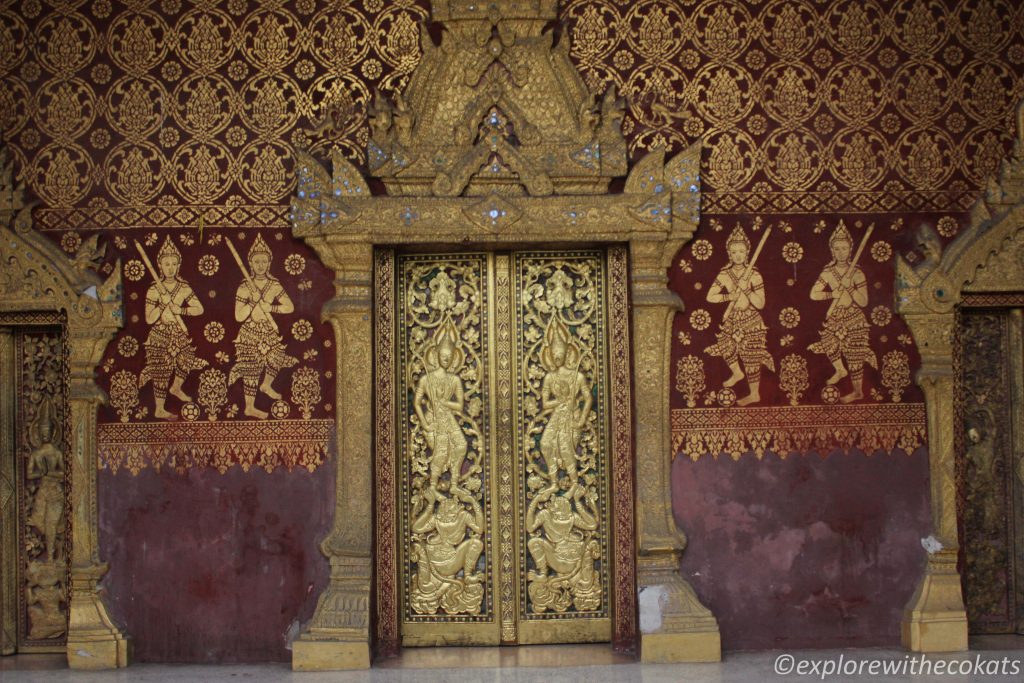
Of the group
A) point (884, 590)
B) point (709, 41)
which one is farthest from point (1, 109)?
point (884, 590)

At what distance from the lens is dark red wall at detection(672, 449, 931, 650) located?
21.9ft

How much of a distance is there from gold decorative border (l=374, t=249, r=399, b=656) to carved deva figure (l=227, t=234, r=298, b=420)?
47 cm

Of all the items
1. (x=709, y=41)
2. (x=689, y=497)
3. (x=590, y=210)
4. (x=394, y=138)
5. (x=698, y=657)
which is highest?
(x=709, y=41)

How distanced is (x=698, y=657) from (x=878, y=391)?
169 cm

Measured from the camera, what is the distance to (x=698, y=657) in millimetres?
6453

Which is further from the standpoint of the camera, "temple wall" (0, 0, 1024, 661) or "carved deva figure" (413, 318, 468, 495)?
"carved deva figure" (413, 318, 468, 495)

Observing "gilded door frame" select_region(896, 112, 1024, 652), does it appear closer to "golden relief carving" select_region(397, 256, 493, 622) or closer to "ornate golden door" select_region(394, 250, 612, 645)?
"ornate golden door" select_region(394, 250, 612, 645)

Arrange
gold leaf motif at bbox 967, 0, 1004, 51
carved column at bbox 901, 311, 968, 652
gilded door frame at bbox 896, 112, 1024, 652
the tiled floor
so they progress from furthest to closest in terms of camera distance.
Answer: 1. gold leaf motif at bbox 967, 0, 1004, 51
2. gilded door frame at bbox 896, 112, 1024, 652
3. carved column at bbox 901, 311, 968, 652
4. the tiled floor

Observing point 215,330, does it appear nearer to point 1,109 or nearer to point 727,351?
point 1,109

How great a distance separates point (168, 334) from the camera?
6703 millimetres

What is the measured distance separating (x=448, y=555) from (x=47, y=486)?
86.1 inches

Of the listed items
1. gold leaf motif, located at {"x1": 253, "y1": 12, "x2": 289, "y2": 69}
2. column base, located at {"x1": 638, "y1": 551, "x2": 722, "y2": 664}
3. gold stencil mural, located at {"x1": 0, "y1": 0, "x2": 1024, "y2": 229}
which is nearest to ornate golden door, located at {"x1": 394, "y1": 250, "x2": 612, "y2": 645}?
column base, located at {"x1": 638, "y1": 551, "x2": 722, "y2": 664}

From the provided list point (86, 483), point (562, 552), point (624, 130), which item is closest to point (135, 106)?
point (86, 483)

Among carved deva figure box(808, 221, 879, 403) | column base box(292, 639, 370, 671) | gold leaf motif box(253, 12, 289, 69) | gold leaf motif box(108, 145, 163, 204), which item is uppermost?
gold leaf motif box(253, 12, 289, 69)
